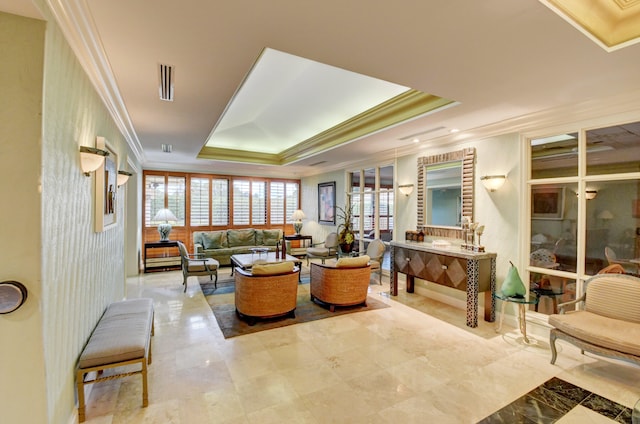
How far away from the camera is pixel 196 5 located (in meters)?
1.67

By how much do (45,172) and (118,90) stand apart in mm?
1804

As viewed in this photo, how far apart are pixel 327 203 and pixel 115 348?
6.24m

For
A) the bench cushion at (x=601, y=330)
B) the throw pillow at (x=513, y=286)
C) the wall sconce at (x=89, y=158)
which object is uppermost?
the wall sconce at (x=89, y=158)

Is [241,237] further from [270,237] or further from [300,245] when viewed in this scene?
[300,245]

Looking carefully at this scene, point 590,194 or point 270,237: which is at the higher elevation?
point 590,194

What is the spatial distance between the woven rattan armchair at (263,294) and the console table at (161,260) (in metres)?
3.79

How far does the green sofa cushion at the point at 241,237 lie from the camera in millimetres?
7570

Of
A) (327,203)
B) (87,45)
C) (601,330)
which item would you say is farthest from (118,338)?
(327,203)

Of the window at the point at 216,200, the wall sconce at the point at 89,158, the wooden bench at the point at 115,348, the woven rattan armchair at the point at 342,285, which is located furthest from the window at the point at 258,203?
the wall sconce at the point at 89,158

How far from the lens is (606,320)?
2.79m

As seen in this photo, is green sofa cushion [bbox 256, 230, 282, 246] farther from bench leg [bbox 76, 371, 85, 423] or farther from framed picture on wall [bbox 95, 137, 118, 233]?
bench leg [bbox 76, 371, 85, 423]

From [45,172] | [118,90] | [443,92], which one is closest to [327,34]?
[443,92]

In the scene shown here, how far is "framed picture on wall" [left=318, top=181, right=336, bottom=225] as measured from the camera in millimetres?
7711

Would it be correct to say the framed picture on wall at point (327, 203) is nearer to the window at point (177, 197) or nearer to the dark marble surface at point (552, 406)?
the window at point (177, 197)
